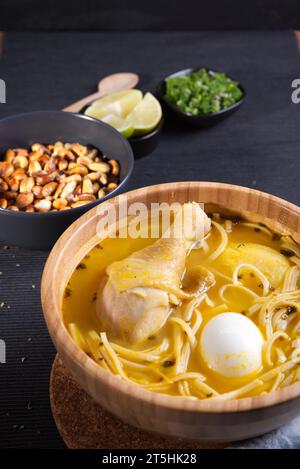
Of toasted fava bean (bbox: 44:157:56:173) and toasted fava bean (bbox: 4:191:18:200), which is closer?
toasted fava bean (bbox: 4:191:18:200)

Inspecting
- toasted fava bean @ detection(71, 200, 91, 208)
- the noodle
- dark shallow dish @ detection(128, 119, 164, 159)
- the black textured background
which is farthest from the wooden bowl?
the black textured background

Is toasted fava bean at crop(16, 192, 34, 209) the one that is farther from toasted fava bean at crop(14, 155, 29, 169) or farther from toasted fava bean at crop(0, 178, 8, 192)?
toasted fava bean at crop(14, 155, 29, 169)

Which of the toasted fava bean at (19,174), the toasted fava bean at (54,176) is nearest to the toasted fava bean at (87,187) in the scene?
the toasted fava bean at (54,176)

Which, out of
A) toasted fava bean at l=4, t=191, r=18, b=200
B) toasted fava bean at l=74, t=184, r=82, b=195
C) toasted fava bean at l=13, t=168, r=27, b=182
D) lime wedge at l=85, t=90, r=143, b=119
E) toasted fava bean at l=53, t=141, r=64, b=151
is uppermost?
lime wedge at l=85, t=90, r=143, b=119

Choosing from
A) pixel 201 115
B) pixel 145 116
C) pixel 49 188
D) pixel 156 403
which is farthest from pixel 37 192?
pixel 156 403

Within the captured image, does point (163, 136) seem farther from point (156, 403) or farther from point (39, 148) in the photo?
point (156, 403)

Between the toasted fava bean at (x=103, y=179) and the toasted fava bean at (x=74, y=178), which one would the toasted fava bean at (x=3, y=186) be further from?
the toasted fava bean at (x=103, y=179)
